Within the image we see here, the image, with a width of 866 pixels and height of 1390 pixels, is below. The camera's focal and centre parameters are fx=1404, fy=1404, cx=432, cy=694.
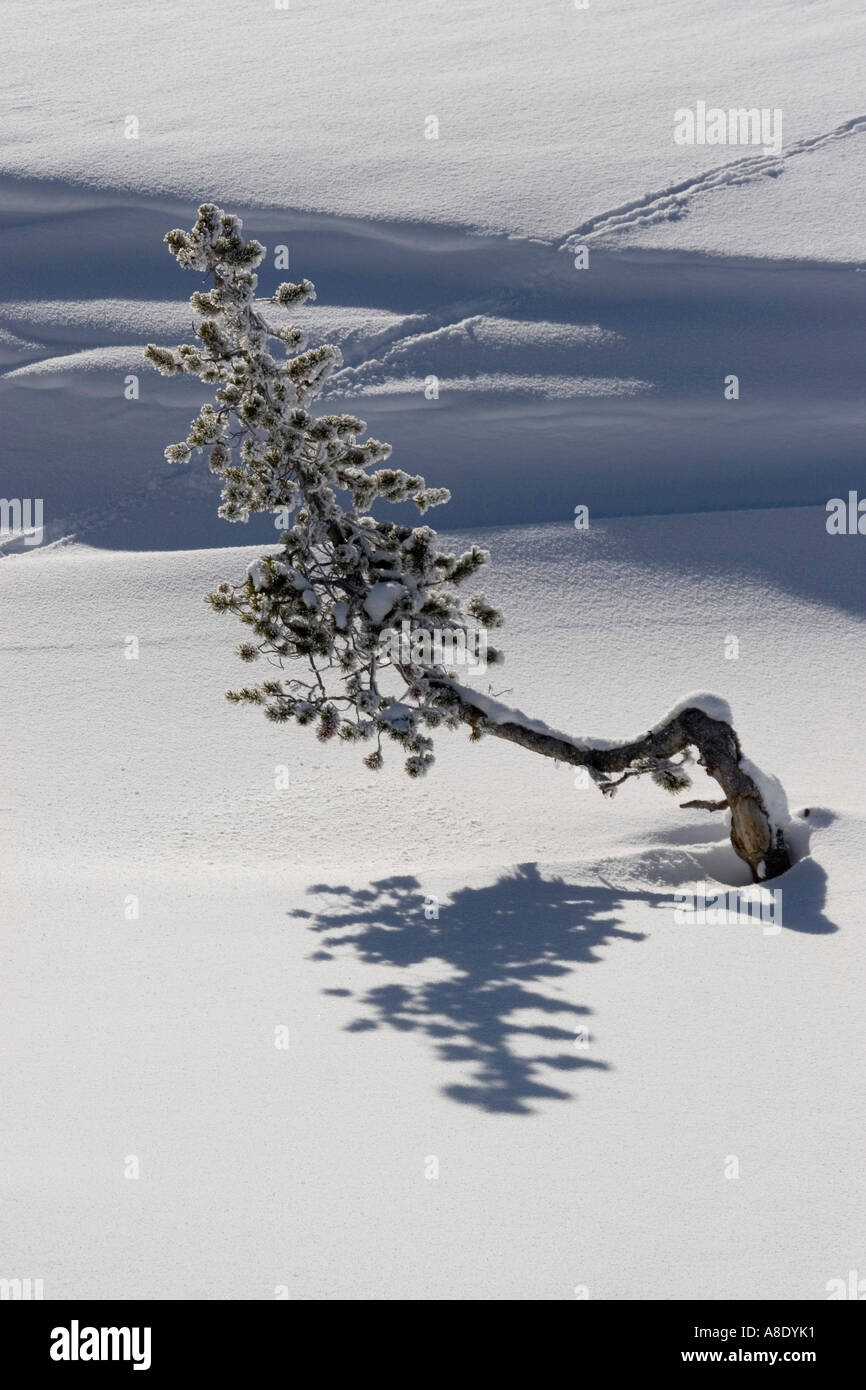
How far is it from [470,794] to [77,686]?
14.3 feet

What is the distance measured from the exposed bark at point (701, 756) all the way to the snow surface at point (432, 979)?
27cm

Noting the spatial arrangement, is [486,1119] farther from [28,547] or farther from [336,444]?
[28,547]

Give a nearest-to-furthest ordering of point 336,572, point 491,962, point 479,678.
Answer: point 491,962 < point 336,572 < point 479,678

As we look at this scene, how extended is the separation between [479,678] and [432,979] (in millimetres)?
5545

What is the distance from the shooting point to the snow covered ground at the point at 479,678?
531cm

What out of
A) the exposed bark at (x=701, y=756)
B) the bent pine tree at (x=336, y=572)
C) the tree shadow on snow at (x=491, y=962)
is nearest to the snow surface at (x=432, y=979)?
the tree shadow on snow at (x=491, y=962)

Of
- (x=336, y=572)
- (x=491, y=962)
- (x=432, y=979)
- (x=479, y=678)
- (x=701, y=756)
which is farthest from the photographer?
(x=479, y=678)

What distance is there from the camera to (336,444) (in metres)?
8.91

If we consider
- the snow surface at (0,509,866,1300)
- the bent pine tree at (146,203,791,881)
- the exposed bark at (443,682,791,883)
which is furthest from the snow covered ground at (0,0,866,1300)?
the bent pine tree at (146,203,791,881)

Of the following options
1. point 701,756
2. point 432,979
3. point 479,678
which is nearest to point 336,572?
point 701,756

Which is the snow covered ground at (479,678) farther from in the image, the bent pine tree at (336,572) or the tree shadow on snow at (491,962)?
the bent pine tree at (336,572)

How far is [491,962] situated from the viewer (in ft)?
26.0

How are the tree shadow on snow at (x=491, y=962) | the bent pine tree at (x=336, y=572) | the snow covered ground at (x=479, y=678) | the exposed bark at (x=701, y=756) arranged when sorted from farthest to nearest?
the exposed bark at (x=701, y=756)
the bent pine tree at (x=336, y=572)
the tree shadow on snow at (x=491, y=962)
the snow covered ground at (x=479, y=678)

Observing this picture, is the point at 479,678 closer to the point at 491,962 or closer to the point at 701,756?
the point at 701,756
